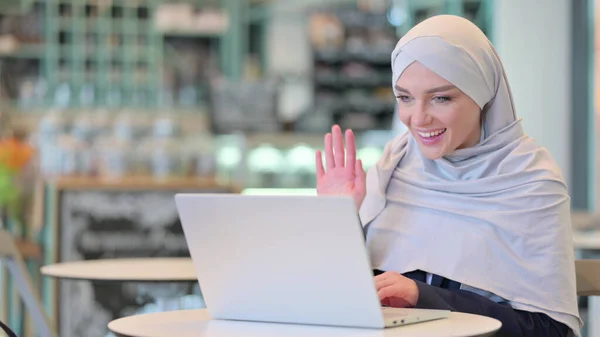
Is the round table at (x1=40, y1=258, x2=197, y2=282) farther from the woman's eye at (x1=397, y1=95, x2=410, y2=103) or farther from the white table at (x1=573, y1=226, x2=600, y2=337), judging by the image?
the white table at (x1=573, y1=226, x2=600, y2=337)

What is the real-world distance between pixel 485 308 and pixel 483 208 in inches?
7.8

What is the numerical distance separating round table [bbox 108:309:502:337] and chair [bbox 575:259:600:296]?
1.50 ft

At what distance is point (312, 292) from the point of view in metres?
1.47

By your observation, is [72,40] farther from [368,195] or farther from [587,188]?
[368,195]

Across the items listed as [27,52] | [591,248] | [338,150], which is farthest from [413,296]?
[27,52]

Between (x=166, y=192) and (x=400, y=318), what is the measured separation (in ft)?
10.9

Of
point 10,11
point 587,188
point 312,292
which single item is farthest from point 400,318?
point 10,11

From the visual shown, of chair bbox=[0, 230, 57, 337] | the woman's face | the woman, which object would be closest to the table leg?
the woman

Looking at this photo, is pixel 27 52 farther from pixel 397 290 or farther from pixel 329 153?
pixel 397 290

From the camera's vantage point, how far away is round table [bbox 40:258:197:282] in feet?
7.94

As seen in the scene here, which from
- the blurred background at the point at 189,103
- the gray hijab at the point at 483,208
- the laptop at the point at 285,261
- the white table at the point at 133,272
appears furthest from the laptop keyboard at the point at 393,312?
the blurred background at the point at 189,103

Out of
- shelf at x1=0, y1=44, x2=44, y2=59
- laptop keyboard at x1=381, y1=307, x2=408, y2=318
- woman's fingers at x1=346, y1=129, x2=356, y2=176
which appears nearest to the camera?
laptop keyboard at x1=381, y1=307, x2=408, y2=318

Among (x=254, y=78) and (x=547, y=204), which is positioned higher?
(x=254, y=78)

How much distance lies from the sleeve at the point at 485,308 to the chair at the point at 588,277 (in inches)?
10.7
